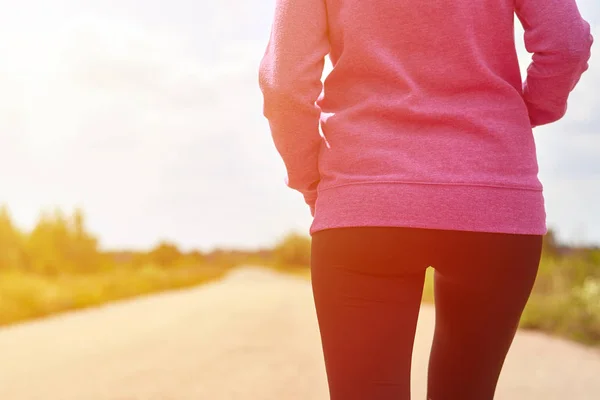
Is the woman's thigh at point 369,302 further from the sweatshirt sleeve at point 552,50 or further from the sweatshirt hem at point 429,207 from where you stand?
the sweatshirt sleeve at point 552,50

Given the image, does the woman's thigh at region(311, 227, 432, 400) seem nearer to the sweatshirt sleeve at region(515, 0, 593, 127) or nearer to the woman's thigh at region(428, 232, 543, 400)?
the woman's thigh at region(428, 232, 543, 400)

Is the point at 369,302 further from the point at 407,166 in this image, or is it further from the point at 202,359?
the point at 202,359

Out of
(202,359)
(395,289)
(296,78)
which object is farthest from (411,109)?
(202,359)

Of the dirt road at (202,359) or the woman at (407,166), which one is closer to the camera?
the woman at (407,166)

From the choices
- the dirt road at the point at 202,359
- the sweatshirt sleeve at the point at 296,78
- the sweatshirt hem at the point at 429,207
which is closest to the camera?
the sweatshirt hem at the point at 429,207

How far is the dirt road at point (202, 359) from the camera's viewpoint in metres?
3.95

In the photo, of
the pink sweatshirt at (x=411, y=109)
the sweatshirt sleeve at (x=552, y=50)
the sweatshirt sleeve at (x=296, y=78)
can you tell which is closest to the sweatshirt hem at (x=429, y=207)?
the pink sweatshirt at (x=411, y=109)

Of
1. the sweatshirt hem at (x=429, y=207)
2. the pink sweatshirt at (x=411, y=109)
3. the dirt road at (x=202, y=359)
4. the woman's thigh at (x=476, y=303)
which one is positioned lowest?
the dirt road at (x=202, y=359)

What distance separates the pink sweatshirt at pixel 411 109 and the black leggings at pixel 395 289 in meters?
0.04

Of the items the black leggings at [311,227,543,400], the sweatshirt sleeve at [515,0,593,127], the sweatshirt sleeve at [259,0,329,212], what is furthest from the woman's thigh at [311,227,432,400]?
the sweatshirt sleeve at [515,0,593,127]

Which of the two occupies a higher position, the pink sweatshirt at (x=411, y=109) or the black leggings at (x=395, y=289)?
the pink sweatshirt at (x=411, y=109)

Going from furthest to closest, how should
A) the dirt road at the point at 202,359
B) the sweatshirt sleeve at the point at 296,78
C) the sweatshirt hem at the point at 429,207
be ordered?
the dirt road at the point at 202,359, the sweatshirt sleeve at the point at 296,78, the sweatshirt hem at the point at 429,207

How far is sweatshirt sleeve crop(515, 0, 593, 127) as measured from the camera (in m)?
1.38

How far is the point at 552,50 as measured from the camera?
1.41 meters
